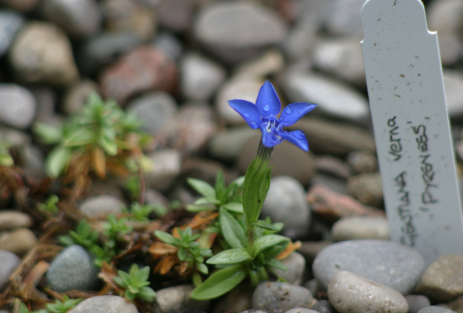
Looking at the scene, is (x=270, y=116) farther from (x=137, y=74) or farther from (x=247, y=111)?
(x=137, y=74)

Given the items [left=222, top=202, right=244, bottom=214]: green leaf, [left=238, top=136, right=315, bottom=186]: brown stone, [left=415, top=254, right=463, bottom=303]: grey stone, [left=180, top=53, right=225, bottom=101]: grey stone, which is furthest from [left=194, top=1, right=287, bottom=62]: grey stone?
[left=415, top=254, right=463, bottom=303]: grey stone

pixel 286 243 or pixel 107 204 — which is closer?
pixel 286 243

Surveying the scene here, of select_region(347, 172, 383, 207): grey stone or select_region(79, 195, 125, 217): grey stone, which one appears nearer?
select_region(79, 195, 125, 217): grey stone

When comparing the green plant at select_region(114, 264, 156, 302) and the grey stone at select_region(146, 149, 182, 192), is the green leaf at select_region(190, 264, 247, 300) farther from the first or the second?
the grey stone at select_region(146, 149, 182, 192)

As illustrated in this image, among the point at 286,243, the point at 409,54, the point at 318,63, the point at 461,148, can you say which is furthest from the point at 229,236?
the point at 318,63

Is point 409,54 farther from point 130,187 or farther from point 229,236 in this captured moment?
point 130,187
